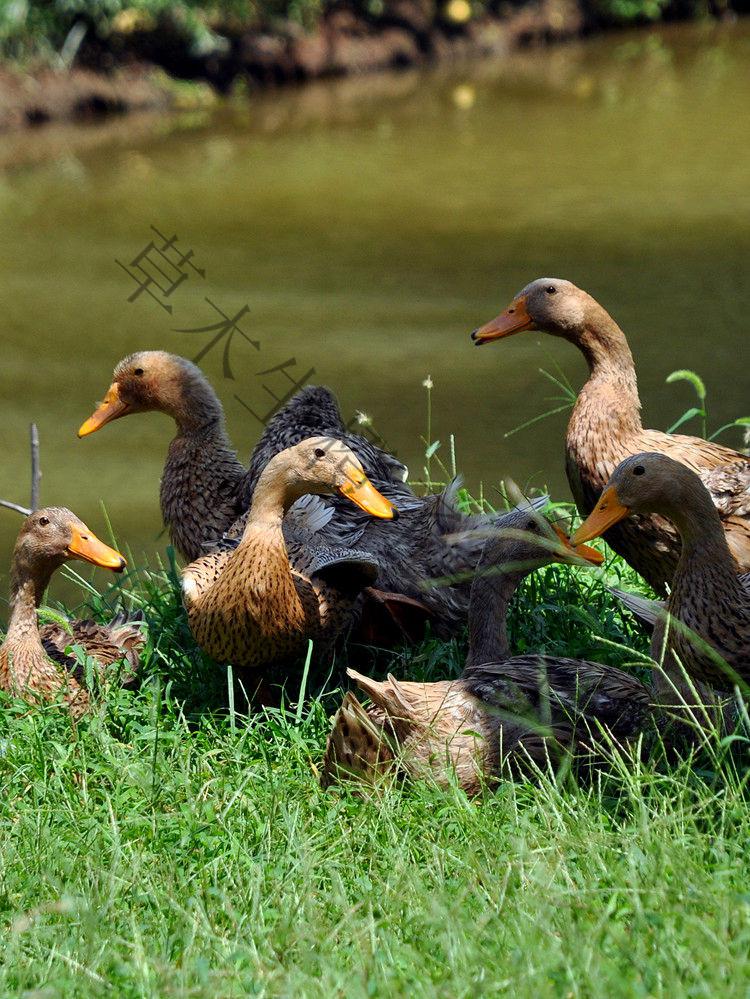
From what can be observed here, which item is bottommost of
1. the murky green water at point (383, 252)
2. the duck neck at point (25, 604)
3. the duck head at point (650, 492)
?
the murky green water at point (383, 252)

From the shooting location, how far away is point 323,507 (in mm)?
4613

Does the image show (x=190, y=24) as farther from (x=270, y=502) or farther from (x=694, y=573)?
(x=694, y=573)

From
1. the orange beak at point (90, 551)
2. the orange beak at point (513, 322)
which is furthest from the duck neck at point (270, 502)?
the orange beak at point (513, 322)

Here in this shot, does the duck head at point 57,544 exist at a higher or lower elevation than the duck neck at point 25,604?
higher

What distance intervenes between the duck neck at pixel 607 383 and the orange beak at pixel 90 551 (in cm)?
147

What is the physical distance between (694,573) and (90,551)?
1.87 m

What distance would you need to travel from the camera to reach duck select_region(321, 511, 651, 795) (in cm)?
350

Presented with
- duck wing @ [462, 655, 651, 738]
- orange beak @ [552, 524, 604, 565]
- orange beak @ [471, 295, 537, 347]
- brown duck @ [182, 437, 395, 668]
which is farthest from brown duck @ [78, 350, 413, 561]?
duck wing @ [462, 655, 651, 738]

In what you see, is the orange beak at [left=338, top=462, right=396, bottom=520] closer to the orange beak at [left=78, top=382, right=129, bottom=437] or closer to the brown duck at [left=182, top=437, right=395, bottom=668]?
the brown duck at [left=182, top=437, right=395, bottom=668]

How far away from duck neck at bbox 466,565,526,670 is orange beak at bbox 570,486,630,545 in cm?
39

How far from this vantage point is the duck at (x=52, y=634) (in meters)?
4.17

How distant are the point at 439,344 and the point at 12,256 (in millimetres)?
4018

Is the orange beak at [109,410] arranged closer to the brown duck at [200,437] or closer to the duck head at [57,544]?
the brown duck at [200,437]

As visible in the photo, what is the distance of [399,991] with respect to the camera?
99.8 inches
